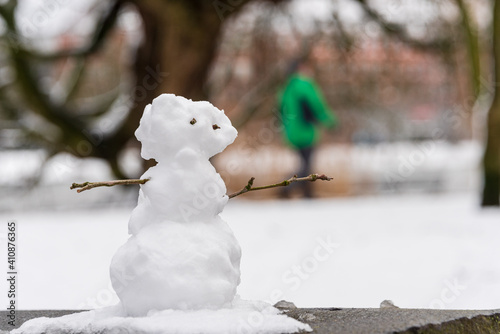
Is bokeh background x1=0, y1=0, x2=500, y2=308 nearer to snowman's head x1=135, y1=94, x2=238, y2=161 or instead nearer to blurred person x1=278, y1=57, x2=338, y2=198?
blurred person x1=278, y1=57, x2=338, y2=198

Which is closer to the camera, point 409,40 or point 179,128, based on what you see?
point 179,128

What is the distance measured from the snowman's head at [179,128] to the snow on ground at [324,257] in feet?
6.14

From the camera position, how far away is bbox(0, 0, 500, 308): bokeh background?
194 inches

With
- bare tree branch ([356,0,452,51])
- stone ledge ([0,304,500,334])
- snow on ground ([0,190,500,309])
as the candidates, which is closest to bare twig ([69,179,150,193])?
stone ledge ([0,304,500,334])

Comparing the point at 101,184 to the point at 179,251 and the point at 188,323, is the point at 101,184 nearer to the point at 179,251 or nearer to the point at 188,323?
the point at 179,251

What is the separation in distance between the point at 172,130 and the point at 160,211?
251 mm

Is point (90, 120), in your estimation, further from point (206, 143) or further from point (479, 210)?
point (206, 143)

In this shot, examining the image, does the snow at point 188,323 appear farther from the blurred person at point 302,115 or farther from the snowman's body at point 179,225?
the blurred person at point 302,115

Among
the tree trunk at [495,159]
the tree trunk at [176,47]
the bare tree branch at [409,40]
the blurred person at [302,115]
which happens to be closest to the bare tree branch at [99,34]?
the tree trunk at [176,47]

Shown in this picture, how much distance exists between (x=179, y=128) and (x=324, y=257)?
321 cm

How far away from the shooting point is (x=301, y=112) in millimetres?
9375

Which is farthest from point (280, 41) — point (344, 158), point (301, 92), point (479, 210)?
point (479, 210)

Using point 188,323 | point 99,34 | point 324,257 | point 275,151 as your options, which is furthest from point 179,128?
point 275,151

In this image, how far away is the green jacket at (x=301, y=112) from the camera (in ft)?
A: 30.1
